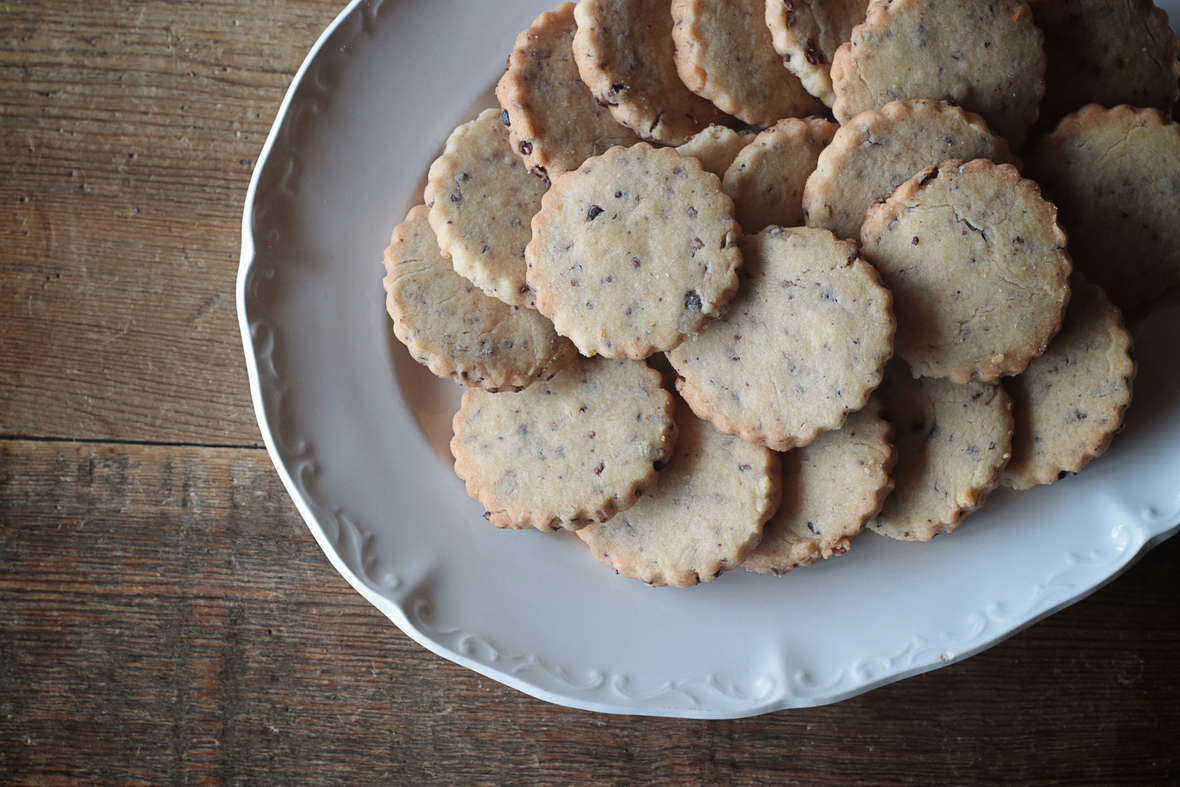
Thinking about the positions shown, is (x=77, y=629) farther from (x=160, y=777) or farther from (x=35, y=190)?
(x=35, y=190)

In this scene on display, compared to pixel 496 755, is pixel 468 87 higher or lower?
higher

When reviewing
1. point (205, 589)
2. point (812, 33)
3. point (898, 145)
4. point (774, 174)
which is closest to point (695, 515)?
point (774, 174)

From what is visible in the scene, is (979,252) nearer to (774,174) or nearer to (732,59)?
(774,174)

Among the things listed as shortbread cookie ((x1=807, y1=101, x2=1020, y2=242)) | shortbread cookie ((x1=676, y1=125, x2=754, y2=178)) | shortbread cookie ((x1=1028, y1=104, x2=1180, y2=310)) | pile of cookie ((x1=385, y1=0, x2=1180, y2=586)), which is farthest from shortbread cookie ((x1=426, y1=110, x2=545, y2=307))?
shortbread cookie ((x1=1028, y1=104, x2=1180, y2=310))

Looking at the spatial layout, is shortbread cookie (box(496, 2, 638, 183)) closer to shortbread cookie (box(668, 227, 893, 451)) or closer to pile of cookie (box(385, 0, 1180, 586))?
pile of cookie (box(385, 0, 1180, 586))

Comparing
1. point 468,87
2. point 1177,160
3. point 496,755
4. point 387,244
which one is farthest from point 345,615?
point 1177,160

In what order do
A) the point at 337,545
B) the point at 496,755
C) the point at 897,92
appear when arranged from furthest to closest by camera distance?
the point at 496,755 → the point at 337,545 → the point at 897,92
